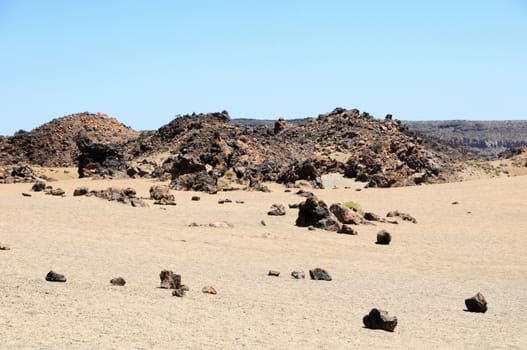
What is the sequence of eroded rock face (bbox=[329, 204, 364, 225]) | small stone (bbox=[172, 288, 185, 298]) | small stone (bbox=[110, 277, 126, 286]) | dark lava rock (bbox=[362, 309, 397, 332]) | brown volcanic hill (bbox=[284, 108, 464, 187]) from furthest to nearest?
brown volcanic hill (bbox=[284, 108, 464, 187]) → eroded rock face (bbox=[329, 204, 364, 225]) → small stone (bbox=[110, 277, 126, 286]) → small stone (bbox=[172, 288, 185, 298]) → dark lava rock (bbox=[362, 309, 397, 332])

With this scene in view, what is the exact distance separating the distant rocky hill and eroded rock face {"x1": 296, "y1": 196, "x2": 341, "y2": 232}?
Result: 135 metres

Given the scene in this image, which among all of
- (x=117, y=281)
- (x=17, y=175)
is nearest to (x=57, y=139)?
(x=17, y=175)

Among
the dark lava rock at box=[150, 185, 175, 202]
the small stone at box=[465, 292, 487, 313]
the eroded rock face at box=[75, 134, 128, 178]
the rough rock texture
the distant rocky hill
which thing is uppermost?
the distant rocky hill

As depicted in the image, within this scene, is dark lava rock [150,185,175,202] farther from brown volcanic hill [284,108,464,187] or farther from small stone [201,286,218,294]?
brown volcanic hill [284,108,464,187]

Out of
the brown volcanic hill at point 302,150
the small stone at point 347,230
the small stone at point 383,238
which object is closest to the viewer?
the small stone at point 383,238

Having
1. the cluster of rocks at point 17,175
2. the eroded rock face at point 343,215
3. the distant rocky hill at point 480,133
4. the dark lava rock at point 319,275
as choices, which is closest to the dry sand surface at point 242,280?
the dark lava rock at point 319,275

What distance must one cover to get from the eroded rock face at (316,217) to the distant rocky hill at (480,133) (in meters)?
135

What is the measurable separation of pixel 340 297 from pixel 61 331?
5024 mm

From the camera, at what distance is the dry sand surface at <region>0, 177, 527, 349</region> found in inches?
320

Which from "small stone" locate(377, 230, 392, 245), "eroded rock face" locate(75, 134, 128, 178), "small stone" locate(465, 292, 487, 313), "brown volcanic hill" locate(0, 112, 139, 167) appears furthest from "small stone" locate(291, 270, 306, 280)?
"brown volcanic hill" locate(0, 112, 139, 167)

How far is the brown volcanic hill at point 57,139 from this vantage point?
57344mm

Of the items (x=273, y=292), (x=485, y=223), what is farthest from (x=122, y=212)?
(x=485, y=223)

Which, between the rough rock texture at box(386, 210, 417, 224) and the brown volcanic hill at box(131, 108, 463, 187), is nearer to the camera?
the rough rock texture at box(386, 210, 417, 224)

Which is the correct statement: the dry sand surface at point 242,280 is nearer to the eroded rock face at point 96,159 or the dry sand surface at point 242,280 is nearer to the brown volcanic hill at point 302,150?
the brown volcanic hill at point 302,150
